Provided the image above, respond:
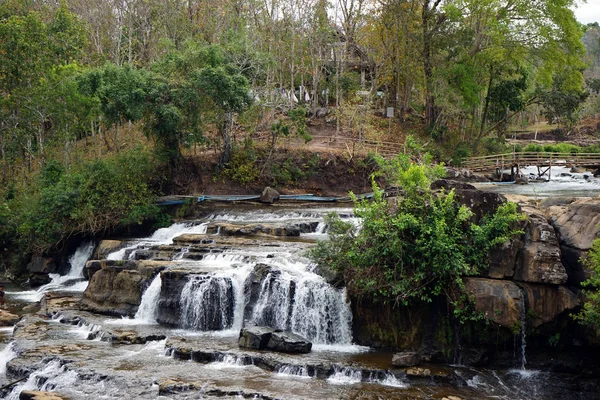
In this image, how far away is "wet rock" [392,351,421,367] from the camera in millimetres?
14992

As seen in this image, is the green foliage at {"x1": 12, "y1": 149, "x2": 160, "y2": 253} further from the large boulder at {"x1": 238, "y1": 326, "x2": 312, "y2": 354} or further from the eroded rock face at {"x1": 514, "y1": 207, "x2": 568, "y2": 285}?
the eroded rock face at {"x1": 514, "y1": 207, "x2": 568, "y2": 285}

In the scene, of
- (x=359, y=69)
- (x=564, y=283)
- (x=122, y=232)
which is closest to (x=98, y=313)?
(x=122, y=232)

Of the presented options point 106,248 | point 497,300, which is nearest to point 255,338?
point 497,300

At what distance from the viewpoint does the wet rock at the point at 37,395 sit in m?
13.6

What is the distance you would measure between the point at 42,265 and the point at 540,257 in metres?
17.1

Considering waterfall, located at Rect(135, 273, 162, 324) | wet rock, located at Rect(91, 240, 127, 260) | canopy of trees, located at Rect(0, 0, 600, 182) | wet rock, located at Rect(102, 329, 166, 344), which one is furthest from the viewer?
canopy of trees, located at Rect(0, 0, 600, 182)

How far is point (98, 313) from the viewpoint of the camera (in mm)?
19578

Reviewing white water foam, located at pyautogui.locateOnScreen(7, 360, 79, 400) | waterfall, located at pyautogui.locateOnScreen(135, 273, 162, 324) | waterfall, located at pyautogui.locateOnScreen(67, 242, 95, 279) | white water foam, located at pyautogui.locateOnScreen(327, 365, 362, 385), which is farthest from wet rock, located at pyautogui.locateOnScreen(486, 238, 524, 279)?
waterfall, located at pyautogui.locateOnScreen(67, 242, 95, 279)

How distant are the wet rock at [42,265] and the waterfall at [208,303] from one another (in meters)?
8.72

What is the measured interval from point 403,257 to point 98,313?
8.85 m

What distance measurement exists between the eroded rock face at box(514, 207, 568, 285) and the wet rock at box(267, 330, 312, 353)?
502 cm

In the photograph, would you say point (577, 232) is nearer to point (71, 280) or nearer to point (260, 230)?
point (260, 230)

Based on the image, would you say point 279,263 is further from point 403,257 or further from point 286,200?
point 286,200

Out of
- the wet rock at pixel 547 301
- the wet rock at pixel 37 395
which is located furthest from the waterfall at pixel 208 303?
the wet rock at pixel 547 301
